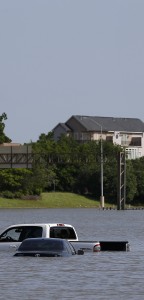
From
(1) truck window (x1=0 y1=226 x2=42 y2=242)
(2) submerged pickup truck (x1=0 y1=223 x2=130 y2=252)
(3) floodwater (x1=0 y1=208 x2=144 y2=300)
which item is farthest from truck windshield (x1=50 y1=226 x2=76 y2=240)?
(3) floodwater (x1=0 y1=208 x2=144 y2=300)

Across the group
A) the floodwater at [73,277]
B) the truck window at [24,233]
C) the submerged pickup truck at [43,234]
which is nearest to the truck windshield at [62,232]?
the submerged pickup truck at [43,234]

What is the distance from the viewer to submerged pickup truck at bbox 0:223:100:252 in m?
55.0

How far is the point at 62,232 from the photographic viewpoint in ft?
186

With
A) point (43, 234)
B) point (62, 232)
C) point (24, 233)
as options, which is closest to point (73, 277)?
point (43, 234)

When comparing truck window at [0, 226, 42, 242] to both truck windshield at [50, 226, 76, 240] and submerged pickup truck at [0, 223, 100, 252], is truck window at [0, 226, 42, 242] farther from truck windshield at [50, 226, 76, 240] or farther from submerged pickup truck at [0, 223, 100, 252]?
truck windshield at [50, 226, 76, 240]

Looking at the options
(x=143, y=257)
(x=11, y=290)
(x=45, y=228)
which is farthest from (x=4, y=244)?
(x=11, y=290)

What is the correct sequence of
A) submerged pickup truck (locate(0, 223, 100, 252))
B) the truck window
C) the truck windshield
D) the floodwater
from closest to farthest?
1. the floodwater
2. submerged pickup truck (locate(0, 223, 100, 252))
3. the truck window
4. the truck windshield

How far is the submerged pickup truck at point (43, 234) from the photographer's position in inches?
2163

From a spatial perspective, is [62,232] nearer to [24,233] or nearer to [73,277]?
[24,233]

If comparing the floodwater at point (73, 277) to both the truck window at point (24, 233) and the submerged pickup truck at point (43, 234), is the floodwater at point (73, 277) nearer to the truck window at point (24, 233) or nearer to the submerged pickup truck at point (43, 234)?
the submerged pickup truck at point (43, 234)

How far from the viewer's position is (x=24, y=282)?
45.8 meters

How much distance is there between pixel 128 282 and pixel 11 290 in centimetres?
538

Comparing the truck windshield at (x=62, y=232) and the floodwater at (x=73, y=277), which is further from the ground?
the truck windshield at (x=62, y=232)

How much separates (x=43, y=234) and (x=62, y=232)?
2234 millimetres
